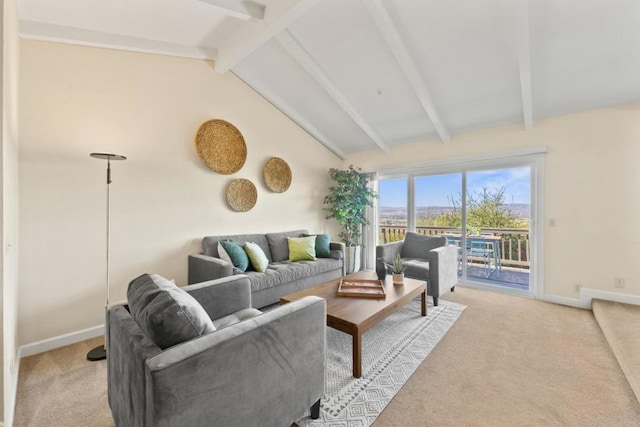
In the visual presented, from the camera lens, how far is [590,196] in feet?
10.3

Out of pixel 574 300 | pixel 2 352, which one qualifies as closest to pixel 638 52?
pixel 574 300

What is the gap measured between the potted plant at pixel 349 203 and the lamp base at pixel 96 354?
334 cm

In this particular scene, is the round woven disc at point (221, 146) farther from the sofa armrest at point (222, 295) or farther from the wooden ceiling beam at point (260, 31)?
the sofa armrest at point (222, 295)

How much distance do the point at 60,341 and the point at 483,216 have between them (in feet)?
16.5

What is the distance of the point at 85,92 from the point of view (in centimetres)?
247

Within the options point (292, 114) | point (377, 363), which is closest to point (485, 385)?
point (377, 363)

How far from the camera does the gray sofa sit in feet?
9.31

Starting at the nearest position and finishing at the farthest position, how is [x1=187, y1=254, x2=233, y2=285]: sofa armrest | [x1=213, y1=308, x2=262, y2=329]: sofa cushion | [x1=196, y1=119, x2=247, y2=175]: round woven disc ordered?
[x1=213, y1=308, x2=262, y2=329]: sofa cushion < [x1=187, y1=254, x2=233, y2=285]: sofa armrest < [x1=196, y1=119, x2=247, y2=175]: round woven disc

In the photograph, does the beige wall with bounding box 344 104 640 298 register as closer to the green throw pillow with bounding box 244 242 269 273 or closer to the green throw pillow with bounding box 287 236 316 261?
the green throw pillow with bounding box 287 236 316 261

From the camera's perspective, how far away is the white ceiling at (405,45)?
2.28 meters

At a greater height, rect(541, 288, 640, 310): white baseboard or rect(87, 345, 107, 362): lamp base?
rect(541, 288, 640, 310): white baseboard

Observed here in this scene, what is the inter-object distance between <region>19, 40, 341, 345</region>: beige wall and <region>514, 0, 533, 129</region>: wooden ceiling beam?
3036 mm

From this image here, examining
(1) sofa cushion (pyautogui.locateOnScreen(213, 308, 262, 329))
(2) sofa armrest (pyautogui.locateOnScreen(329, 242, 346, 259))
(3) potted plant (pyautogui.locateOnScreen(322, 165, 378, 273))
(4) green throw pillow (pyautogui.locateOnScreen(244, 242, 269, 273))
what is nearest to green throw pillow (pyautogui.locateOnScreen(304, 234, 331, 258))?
(2) sofa armrest (pyautogui.locateOnScreen(329, 242, 346, 259))

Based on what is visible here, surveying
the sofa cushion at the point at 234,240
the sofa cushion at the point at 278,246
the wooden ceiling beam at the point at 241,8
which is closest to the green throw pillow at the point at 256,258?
the sofa cushion at the point at 234,240
